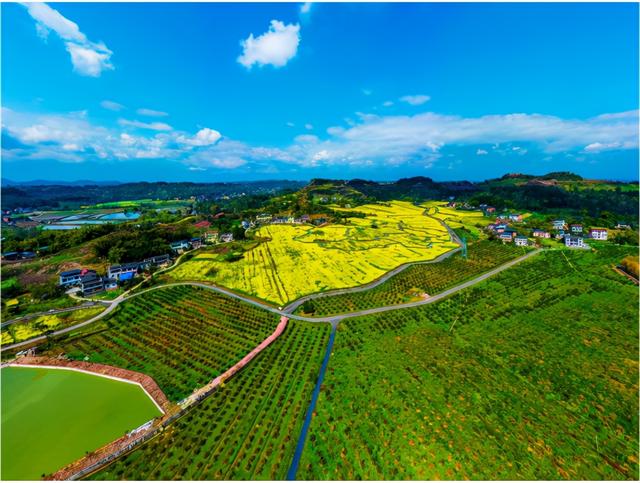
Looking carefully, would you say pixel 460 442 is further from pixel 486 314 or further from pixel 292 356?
pixel 486 314

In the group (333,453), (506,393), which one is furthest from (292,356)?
(506,393)

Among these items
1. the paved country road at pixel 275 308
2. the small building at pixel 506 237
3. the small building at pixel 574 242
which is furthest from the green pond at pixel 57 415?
the small building at pixel 574 242

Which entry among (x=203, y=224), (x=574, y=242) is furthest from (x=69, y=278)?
(x=574, y=242)

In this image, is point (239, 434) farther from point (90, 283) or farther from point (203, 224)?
point (203, 224)

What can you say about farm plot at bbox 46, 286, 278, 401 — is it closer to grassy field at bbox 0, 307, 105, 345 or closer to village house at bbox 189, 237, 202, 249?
grassy field at bbox 0, 307, 105, 345

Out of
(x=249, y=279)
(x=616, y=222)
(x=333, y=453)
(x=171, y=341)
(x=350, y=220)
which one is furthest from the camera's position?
(x=350, y=220)

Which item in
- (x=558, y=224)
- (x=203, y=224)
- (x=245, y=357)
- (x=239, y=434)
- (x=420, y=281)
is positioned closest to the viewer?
(x=239, y=434)
